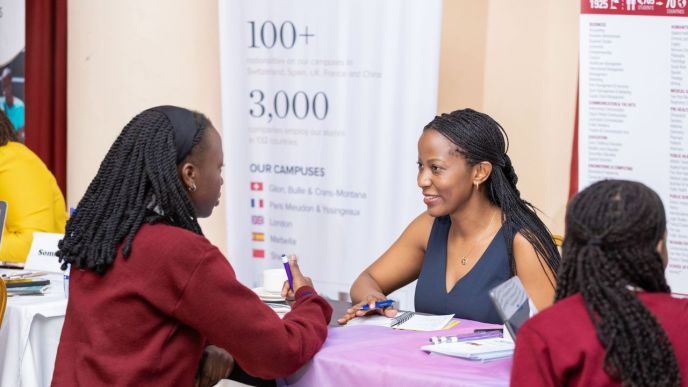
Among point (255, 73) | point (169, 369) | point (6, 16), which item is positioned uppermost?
point (6, 16)

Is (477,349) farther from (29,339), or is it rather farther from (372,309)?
(29,339)

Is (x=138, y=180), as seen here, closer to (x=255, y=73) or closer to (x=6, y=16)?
(x=255, y=73)

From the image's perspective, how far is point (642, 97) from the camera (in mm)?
3572

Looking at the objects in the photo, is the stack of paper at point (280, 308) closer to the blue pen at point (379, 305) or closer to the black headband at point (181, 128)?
the blue pen at point (379, 305)

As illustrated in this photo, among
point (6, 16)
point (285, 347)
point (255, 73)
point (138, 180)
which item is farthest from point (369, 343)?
point (6, 16)

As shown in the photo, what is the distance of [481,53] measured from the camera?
436 centimetres

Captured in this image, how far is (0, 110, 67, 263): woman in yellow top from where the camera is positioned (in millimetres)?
3436

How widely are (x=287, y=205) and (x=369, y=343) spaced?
2.15m

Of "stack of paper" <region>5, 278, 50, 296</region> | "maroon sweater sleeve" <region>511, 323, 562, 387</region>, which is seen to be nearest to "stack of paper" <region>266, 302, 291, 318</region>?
"stack of paper" <region>5, 278, 50, 296</region>

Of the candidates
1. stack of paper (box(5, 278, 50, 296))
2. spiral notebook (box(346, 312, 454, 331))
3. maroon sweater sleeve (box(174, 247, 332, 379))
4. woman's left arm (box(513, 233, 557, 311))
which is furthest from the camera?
stack of paper (box(5, 278, 50, 296))

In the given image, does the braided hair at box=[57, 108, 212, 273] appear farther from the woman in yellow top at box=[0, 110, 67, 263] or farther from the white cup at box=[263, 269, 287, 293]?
the woman in yellow top at box=[0, 110, 67, 263]

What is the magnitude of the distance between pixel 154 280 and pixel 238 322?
0.20m

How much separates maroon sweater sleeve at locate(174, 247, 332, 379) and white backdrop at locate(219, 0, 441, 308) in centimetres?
201

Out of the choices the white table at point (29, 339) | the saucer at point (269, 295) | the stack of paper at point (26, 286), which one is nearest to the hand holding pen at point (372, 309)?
the saucer at point (269, 295)
